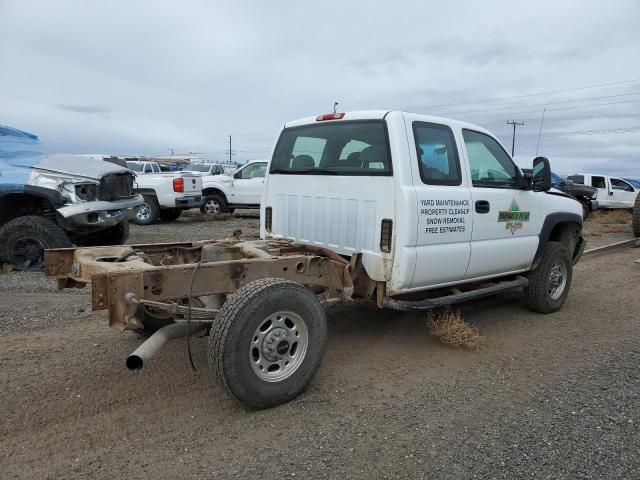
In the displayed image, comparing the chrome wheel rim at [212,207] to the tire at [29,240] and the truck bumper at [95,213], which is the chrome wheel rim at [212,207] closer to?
the truck bumper at [95,213]

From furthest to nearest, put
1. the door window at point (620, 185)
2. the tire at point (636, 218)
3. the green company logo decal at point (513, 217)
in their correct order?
the door window at point (620, 185) < the tire at point (636, 218) < the green company logo decal at point (513, 217)

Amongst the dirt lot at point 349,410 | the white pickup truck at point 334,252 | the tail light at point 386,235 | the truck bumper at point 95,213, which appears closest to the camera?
the dirt lot at point 349,410

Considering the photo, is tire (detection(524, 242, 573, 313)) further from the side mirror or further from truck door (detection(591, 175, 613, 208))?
truck door (detection(591, 175, 613, 208))

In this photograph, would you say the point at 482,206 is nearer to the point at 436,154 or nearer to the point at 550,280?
the point at 436,154

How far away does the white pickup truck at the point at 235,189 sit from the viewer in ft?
53.6

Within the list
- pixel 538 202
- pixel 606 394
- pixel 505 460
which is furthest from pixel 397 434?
pixel 538 202

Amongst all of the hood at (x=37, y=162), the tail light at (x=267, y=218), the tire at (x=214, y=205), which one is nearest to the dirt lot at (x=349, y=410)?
the tail light at (x=267, y=218)

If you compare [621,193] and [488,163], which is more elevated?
[488,163]

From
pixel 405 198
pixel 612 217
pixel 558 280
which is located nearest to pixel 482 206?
pixel 405 198

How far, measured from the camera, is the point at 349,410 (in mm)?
3586

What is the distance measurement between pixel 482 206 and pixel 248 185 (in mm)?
12079

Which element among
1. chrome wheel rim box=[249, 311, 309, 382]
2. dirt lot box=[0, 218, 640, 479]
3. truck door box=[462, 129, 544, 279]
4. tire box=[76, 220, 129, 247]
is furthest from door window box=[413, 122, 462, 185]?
tire box=[76, 220, 129, 247]

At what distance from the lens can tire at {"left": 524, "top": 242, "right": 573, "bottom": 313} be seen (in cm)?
591

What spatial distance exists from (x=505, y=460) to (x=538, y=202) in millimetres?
3390
